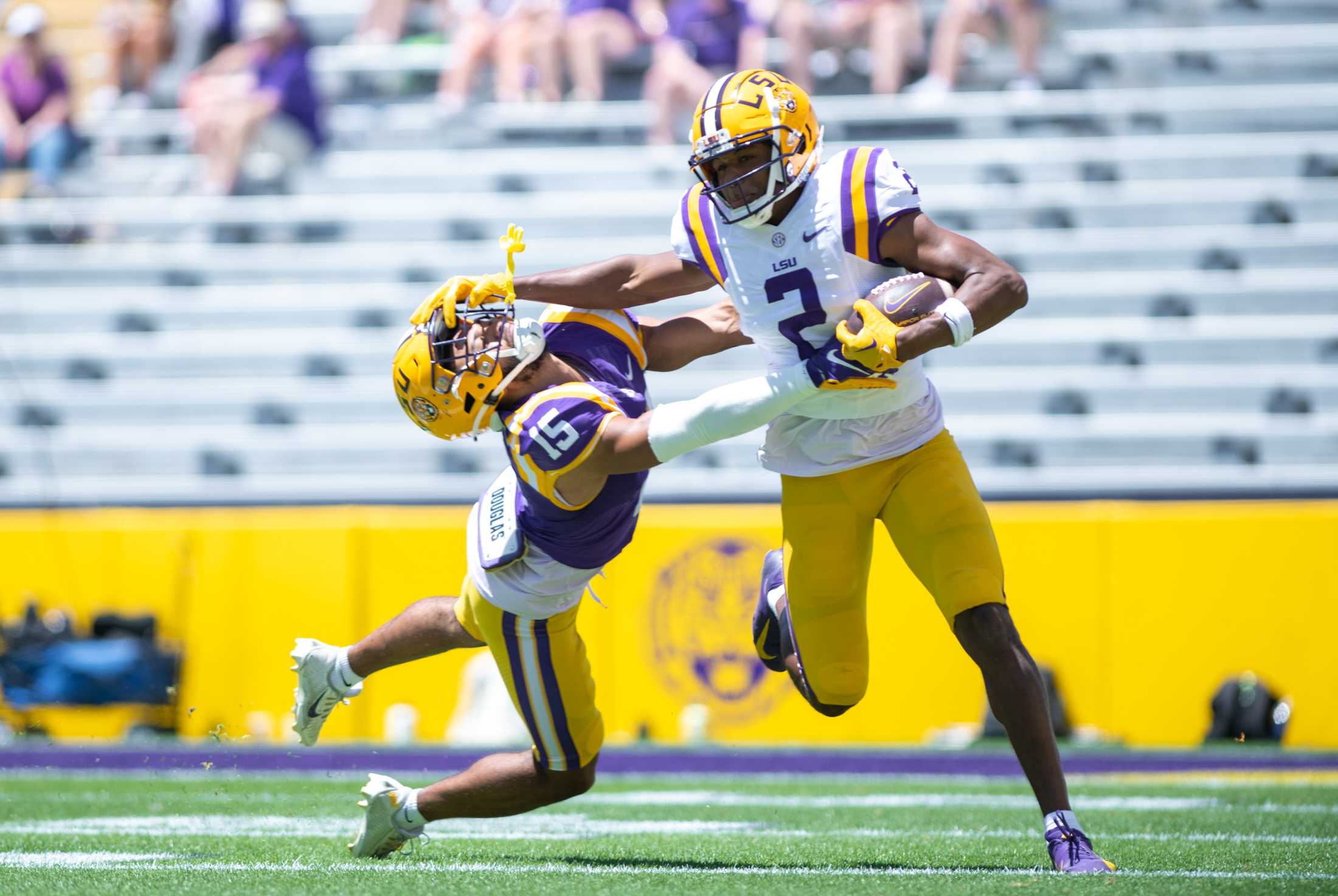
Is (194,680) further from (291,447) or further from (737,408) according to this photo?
(737,408)

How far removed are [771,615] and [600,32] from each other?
22.4 ft

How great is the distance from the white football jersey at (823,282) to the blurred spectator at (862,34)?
617 cm

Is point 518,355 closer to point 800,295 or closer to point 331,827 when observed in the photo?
point 800,295

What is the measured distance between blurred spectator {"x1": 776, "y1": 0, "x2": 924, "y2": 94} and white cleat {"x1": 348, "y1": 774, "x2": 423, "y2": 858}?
6.70 m

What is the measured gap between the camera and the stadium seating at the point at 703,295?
838 centimetres

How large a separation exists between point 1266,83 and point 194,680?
6728 mm

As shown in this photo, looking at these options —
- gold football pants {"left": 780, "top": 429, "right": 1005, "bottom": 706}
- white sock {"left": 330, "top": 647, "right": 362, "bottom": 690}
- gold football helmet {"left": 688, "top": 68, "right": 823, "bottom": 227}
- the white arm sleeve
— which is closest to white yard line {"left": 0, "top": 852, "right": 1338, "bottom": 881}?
white sock {"left": 330, "top": 647, "right": 362, "bottom": 690}

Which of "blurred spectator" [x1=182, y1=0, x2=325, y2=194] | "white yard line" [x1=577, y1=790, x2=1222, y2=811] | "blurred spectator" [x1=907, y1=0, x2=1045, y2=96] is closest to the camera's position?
"white yard line" [x1=577, y1=790, x2=1222, y2=811]

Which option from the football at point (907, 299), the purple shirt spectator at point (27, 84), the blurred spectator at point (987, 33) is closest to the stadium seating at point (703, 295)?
the blurred spectator at point (987, 33)

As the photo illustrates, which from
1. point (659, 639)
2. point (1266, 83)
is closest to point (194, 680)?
point (659, 639)

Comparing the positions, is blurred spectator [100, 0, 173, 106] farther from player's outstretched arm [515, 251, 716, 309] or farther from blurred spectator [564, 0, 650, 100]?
player's outstretched arm [515, 251, 716, 309]

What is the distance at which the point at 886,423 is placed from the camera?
12.0ft

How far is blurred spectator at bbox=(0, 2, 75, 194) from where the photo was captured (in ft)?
35.4

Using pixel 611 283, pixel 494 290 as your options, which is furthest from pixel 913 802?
pixel 494 290
